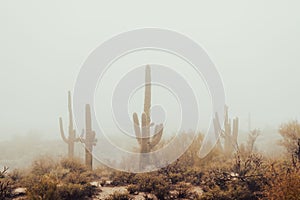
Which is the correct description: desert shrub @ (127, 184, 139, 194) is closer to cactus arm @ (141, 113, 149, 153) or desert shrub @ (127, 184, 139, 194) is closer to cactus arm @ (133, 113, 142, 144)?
cactus arm @ (141, 113, 149, 153)

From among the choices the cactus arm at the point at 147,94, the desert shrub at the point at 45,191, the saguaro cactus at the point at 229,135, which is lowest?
the desert shrub at the point at 45,191

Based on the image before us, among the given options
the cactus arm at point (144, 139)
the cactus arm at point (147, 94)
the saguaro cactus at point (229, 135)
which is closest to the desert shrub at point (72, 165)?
the cactus arm at point (144, 139)

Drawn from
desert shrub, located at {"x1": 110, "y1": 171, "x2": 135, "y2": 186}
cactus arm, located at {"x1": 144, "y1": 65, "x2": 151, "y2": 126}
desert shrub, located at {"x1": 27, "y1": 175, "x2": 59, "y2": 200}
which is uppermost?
cactus arm, located at {"x1": 144, "y1": 65, "x2": 151, "y2": 126}

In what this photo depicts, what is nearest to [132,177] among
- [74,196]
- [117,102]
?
[74,196]

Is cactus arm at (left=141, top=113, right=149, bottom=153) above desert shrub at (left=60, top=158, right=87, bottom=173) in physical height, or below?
above

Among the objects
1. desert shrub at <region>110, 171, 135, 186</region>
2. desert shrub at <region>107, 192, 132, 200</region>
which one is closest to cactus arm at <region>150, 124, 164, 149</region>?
desert shrub at <region>110, 171, 135, 186</region>

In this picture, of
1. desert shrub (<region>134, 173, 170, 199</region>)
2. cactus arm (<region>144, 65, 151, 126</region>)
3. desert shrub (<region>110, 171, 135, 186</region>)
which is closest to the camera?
desert shrub (<region>134, 173, 170, 199</region>)

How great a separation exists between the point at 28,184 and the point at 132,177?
410 centimetres

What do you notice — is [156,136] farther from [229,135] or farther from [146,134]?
[229,135]

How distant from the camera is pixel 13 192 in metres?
10.2

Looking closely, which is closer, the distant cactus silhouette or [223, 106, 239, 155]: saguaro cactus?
the distant cactus silhouette

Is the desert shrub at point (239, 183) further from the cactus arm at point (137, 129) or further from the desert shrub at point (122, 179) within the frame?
the cactus arm at point (137, 129)

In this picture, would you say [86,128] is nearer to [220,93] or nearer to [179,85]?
[179,85]

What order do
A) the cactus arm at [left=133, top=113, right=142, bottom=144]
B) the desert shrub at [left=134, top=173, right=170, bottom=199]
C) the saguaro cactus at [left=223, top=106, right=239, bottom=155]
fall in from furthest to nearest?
1. the saguaro cactus at [left=223, top=106, right=239, bottom=155]
2. the cactus arm at [left=133, top=113, right=142, bottom=144]
3. the desert shrub at [left=134, top=173, right=170, bottom=199]
